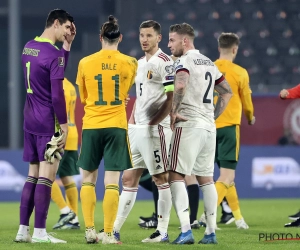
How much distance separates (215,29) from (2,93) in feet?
22.6

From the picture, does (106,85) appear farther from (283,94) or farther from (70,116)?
(70,116)

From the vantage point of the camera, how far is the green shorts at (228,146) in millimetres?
9984

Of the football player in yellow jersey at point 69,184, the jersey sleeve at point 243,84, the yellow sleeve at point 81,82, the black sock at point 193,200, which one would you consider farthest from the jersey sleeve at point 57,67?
the jersey sleeve at point 243,84

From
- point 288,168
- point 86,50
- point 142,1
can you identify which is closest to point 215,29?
point 142,1

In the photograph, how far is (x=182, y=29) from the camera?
7668mm

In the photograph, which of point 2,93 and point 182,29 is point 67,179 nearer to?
point 182,29

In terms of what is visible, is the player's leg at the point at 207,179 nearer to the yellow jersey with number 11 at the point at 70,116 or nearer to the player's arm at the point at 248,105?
the player's arm at the point at 248,105

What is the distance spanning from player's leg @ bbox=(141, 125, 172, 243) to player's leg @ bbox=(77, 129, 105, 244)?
0.61 metres

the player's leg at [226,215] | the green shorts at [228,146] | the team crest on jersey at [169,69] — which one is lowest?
the player's leg at [226,215]

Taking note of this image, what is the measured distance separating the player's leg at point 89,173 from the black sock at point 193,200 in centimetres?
246

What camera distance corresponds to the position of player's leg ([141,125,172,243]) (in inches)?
312

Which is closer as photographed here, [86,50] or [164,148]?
[164,148]

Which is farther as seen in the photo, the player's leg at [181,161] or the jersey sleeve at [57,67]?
the player's leg at [181,161]

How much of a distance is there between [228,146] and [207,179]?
2412 mm
